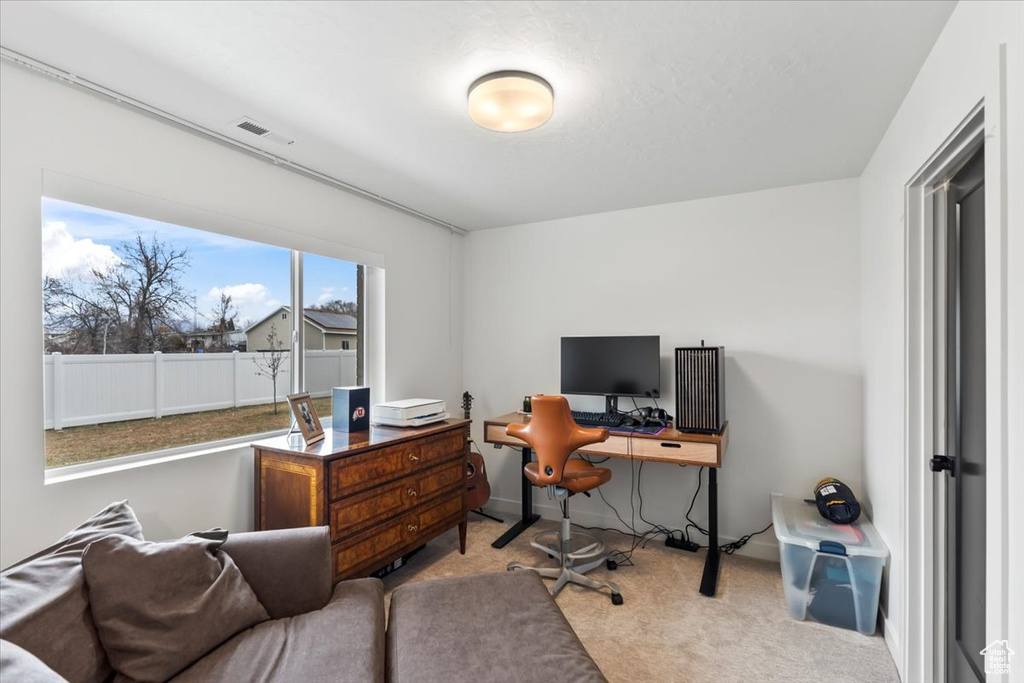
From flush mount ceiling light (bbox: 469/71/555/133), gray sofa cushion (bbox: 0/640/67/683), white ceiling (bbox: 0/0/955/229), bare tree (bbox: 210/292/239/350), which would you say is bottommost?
gray sofa cushion (bbox: 0/640/67/683)

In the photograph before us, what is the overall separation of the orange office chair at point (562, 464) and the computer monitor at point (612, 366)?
0.70 meters

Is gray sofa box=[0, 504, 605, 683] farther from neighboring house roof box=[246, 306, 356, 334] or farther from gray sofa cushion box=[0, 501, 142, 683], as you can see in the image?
neighboring house roof box=[246, 306, 356, 334]

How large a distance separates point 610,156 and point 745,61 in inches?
35.9

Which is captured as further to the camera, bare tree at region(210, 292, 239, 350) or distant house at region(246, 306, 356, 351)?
distant house at region(246, 306, 356, 351)

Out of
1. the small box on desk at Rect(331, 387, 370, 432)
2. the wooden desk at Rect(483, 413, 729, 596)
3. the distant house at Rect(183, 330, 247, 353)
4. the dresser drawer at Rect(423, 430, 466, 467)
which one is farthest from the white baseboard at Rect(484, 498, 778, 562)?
the distant house at Rect(183, 330, 247, 353)

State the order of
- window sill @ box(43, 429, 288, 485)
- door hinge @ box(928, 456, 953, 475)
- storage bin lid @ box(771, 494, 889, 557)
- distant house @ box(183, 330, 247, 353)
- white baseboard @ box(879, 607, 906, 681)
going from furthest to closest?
distant house @ box(183, 330, 247, 353) → storage bin lid @ box(771, 494, 889, 557) → white baseboard @ box(879, 607, 906, 681) → window sill @ box(43, 429, 288, 485) → door hinge @ box(928, 456, 953, 475)

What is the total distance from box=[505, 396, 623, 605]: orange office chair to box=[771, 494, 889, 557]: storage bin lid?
980mm

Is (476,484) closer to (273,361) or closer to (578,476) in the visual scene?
(578,476)

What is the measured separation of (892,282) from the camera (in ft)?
6.91

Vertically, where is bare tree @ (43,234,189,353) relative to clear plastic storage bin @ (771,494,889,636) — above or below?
above

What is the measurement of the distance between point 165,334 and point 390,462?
1299 mm

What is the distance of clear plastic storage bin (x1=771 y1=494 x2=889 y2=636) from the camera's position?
2.22m

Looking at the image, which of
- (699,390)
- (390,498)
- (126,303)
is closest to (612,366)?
(699,390)

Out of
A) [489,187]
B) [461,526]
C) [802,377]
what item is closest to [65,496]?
[461,526]
